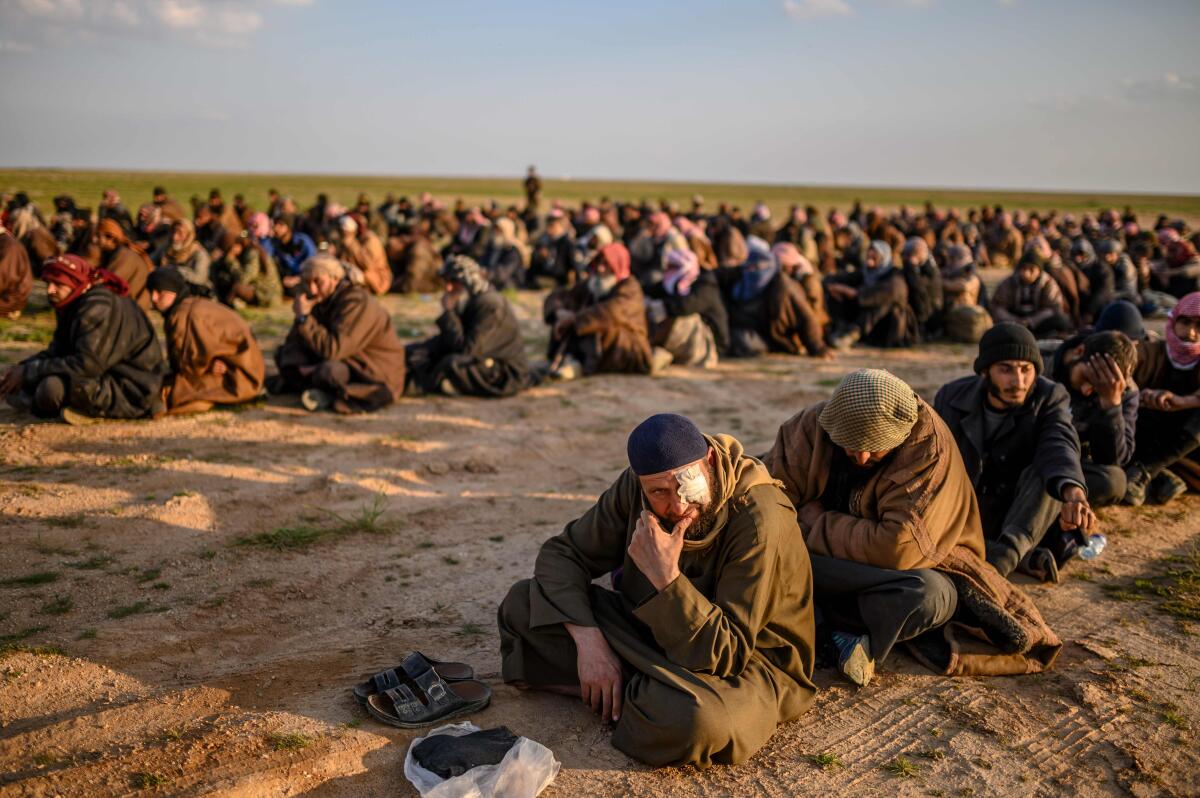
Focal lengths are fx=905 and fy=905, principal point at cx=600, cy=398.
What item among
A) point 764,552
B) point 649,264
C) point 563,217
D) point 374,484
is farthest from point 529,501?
point 563,217

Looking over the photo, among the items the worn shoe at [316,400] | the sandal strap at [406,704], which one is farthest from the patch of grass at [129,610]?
the worn shoe at [316,400]

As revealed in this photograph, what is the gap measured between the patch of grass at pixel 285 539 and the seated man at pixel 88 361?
2460mm

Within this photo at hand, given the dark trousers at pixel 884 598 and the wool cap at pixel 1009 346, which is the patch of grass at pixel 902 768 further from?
the wool cap at pixel 1009 346

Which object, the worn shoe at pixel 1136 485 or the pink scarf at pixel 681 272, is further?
the pink scarf at pixel 681 272

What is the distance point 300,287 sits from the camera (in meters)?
7.25

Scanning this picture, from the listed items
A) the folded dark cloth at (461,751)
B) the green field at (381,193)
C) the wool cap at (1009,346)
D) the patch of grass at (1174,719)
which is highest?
the green field at (381,193)

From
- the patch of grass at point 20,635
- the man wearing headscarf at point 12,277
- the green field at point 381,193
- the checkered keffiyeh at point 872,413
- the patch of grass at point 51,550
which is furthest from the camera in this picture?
the green field at point 381,193

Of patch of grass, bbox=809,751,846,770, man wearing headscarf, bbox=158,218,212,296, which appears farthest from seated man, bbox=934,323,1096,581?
man wearing headscarf, bbox=158,218,212,296

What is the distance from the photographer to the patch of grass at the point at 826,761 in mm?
3043

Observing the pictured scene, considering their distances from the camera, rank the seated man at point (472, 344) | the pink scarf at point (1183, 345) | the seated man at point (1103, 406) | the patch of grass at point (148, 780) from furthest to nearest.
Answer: the seated man at point (472, 344), the pink scarf at point (1183, 345), the seated man at point (1103, 406), the patch of grass at point (148, 780)

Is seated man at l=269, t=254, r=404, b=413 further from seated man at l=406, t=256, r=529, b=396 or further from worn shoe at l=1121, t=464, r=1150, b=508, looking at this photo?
worn shoe at l=1121, t=464, r=1150, b=508

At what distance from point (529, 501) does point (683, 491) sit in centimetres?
291

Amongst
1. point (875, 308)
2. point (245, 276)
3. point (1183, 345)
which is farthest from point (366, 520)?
point (245, 276)

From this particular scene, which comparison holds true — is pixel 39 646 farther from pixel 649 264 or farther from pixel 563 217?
pixel 563 217
